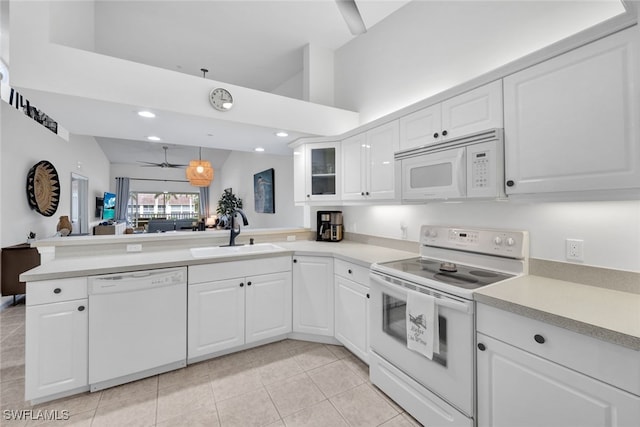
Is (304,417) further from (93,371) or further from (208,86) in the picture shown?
(208,86)

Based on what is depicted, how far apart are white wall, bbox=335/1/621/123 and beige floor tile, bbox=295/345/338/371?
95.6 inches

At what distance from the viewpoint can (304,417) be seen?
1700 mm

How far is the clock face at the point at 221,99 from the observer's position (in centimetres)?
231

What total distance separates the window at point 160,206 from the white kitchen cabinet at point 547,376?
10789 millimetres

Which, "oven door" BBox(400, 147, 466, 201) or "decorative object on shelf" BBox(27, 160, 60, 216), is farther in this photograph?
"decorative object on shelf" BBox(27, 160, 60, 216)

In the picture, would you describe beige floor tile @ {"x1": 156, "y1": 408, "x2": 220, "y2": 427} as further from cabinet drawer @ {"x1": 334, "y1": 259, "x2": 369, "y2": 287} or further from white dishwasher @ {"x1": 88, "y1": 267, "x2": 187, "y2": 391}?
cabinet drawer @ {"x1": 334, "y1": 259, "x2": 369, "y2": 287}

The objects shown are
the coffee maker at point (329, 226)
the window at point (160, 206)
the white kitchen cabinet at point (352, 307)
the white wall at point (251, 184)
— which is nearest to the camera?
the white kitchen cabinet at point (352, 307)

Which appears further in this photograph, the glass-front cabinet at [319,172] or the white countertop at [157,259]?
the glass-front cabinet at [319,172]

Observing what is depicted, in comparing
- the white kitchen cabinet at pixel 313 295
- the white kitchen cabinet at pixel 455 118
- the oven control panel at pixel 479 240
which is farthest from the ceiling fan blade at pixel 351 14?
the white kitchen cabinet at pixel 313 295

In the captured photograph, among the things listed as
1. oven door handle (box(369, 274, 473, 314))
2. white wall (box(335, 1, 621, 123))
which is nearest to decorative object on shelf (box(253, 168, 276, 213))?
white wall (box(335, 1, 621, 123))

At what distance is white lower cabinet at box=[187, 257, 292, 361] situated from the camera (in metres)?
2.19

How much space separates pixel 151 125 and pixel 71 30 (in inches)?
33.8

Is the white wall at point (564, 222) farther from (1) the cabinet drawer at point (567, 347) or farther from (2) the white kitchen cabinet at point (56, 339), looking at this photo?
(2) the white kitchen cabinet at point (56, 339)

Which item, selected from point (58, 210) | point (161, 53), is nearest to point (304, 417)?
point (161, 53)
